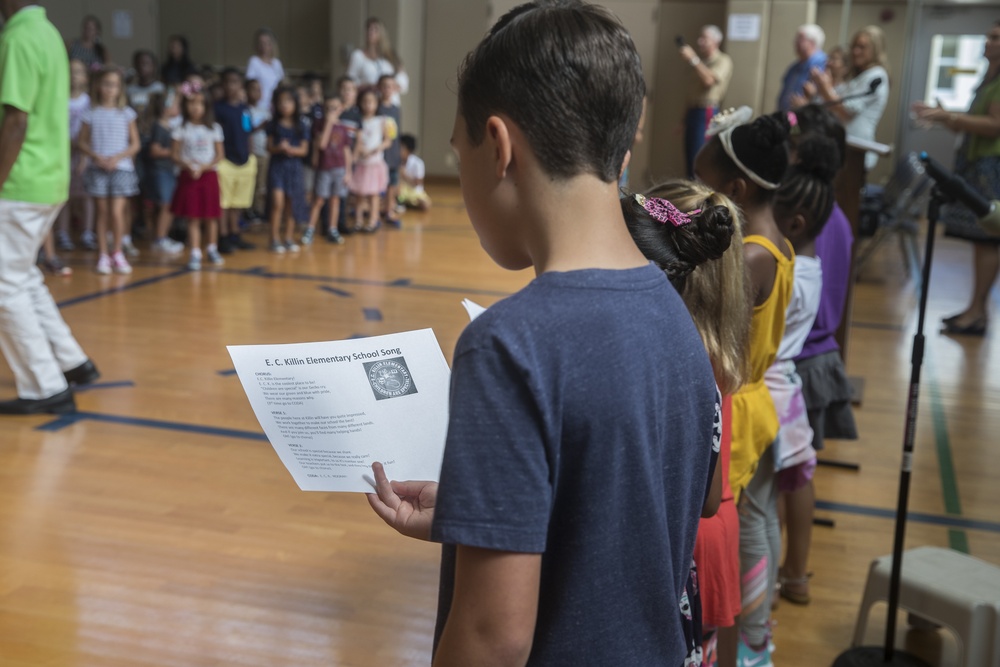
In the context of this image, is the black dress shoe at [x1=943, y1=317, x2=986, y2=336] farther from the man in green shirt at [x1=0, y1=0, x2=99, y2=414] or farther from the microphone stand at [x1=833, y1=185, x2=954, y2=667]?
the man in green shirt at [x1=0, y1=0, x2=99, y2=414]

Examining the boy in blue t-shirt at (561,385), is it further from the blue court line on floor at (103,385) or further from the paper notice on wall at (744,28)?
the paper notice on wall at (744,28)

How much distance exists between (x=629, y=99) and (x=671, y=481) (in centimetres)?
34

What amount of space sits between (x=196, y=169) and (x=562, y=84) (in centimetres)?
627

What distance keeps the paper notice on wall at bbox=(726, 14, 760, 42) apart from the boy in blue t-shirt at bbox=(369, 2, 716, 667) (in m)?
10.7

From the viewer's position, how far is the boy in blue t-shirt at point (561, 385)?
0.77 m

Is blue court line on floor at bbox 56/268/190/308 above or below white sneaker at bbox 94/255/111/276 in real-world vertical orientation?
below

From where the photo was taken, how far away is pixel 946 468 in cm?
358

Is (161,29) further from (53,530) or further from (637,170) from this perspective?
(53,530)

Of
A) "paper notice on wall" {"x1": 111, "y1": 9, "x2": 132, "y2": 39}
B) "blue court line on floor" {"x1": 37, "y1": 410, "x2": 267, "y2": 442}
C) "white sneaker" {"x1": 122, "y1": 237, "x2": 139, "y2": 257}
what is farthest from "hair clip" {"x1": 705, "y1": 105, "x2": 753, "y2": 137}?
"paper notice on wall" {"x1": 111, "y1": 9, "x2": 132, "y2": 39}

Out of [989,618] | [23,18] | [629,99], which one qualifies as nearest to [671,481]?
[629,99]

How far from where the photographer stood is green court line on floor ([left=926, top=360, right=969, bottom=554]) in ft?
9.69

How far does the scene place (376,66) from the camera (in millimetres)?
9922

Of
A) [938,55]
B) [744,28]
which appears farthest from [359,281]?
[938,55]

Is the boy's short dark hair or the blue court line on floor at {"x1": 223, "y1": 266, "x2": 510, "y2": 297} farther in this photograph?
the blue court line on floor at {"x1": 223, "y1": 266, "x2": 510, "y2": 297}
